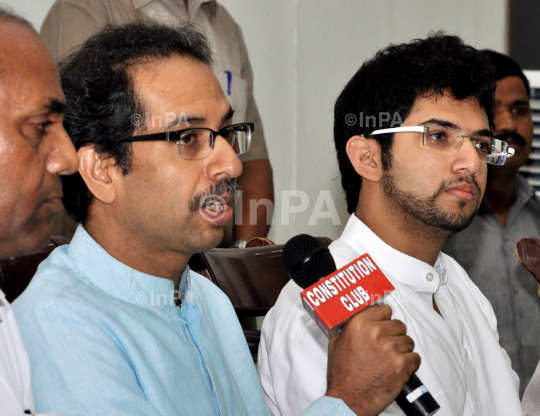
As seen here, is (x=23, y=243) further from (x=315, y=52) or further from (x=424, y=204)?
(x=315, y=52)

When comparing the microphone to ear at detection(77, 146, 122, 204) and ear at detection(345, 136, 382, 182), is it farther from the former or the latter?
ear at detection(345, 136, 382, 182)

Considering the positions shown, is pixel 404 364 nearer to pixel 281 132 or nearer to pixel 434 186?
pixel 434 186

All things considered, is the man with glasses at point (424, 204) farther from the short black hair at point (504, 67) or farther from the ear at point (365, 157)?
the short black hair at point (504, 67)

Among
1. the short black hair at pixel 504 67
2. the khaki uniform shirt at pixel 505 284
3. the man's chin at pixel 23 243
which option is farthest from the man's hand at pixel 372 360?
the short black hair at pixel 504 67

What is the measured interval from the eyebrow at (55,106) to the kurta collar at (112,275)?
30 centimetres

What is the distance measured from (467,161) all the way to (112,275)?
2.97 feet

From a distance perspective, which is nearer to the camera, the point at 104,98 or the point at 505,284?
the point at 104,98

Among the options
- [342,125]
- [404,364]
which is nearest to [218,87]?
[342,125]

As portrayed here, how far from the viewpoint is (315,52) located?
3.66 meters

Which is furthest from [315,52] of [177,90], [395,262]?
[177,90]

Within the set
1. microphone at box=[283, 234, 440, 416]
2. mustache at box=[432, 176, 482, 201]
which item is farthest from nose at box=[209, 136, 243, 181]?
mustache at box=[432, 176, 482, 201]

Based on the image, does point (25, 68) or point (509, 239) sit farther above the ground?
point (25, 68)

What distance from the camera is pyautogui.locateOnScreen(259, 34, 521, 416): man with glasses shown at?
1524mm

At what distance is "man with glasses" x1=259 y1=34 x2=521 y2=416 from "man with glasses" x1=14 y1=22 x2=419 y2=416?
0.78 ft
